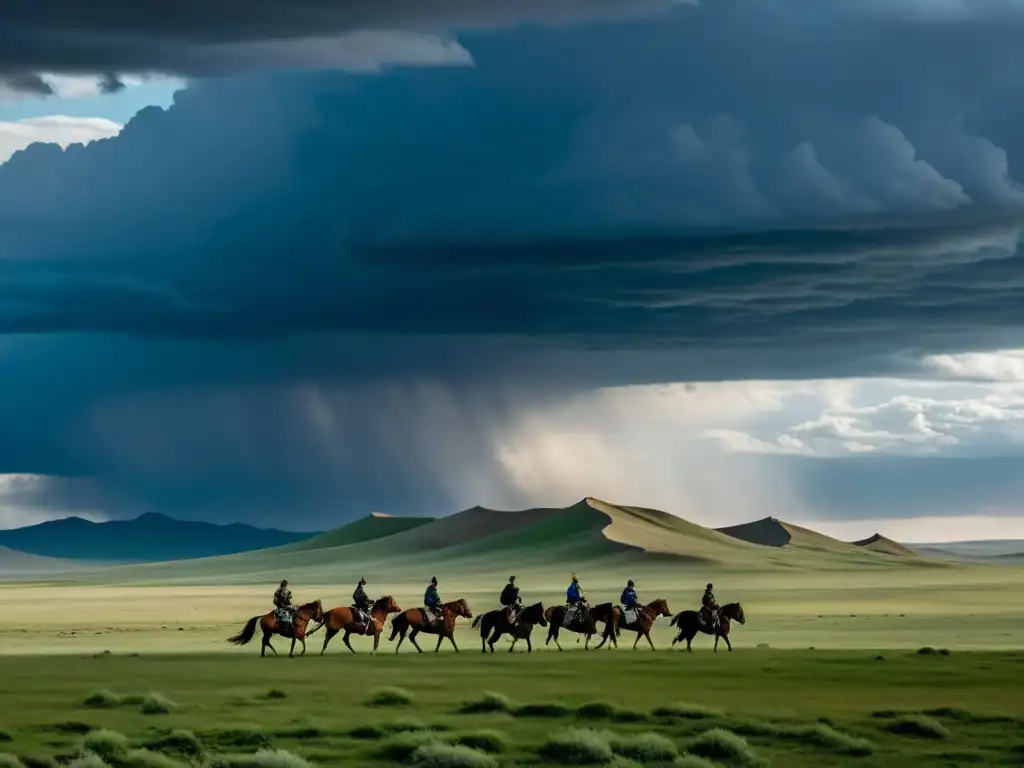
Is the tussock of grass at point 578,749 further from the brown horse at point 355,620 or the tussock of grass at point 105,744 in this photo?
the brown horse at point 355,620

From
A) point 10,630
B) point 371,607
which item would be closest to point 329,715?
point 371,607

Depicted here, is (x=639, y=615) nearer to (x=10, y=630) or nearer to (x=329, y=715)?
(x=329, y=715)

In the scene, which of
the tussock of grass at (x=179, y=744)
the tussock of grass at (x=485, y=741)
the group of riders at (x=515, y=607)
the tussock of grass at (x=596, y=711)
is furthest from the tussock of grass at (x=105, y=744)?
the group of riders at (x=515, y=607)

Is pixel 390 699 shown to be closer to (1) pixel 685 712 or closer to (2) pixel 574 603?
(1) pixel 685 712

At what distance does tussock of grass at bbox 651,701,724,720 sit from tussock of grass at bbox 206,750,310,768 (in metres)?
9.85

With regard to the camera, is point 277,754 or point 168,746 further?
point 168,746

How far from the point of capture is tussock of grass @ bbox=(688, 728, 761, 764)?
29648 millimetres

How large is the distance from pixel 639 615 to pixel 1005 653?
35.8 feet

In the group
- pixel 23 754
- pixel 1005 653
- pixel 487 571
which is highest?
pixel 487 571

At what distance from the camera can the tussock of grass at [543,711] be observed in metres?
36.4

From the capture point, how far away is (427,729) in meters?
33.3

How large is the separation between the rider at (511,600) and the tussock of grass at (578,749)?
74.3ft

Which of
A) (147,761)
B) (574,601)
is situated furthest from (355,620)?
(147,761)

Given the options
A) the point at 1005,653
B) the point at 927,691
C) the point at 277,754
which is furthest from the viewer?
the point at 1005,653
